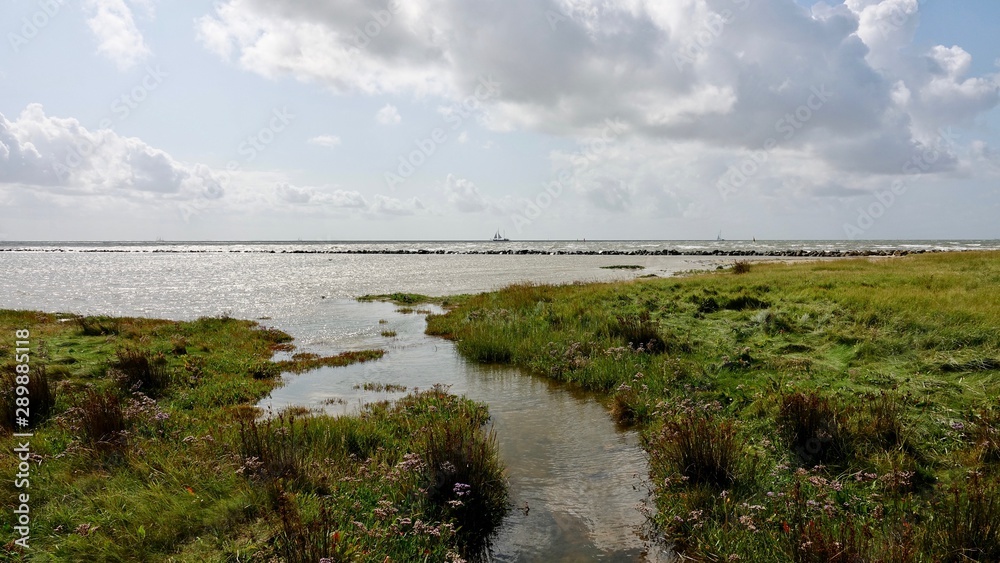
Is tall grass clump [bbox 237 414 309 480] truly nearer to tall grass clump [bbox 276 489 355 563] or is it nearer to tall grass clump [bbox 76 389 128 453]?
tall grass clump [bbox 276 489 355 563]

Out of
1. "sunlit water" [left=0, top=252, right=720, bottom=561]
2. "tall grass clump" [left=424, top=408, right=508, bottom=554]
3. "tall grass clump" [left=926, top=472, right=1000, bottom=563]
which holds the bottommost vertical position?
"sunlit water" [left=0, top=252, right=720, bottom=561]

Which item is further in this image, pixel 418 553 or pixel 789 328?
pixel 789 328

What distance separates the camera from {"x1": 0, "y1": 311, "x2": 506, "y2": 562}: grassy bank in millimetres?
5445

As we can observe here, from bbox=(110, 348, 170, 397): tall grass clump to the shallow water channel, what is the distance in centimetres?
284

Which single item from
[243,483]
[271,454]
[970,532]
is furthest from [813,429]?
[243,483]

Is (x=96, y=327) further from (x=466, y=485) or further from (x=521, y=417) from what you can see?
(x=466, y=485)

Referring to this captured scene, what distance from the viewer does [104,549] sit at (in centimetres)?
526

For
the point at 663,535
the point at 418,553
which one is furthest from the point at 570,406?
the point at 418,553

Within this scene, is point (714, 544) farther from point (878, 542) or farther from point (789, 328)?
point (789, 328)

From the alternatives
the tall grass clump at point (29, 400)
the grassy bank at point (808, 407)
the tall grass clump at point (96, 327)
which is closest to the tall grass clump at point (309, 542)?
the grassy bank at point (808, 407)

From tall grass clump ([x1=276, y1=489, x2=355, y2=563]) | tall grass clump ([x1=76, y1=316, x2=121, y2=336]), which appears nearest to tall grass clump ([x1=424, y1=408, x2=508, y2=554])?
tall grass clump ([x1=276, y1=489, x2=355, y2=563])

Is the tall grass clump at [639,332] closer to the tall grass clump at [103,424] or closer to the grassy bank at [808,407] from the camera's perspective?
the grassy bank at [808,407]

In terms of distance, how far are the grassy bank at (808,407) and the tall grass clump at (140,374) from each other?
29.9 feet

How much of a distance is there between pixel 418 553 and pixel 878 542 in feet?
16.5
